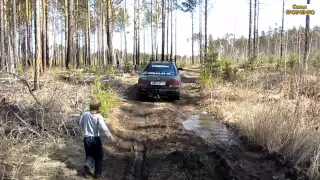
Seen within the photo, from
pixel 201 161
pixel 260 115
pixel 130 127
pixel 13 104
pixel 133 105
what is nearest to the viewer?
pixel 201 161

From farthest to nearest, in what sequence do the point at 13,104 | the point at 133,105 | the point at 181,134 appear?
the point at 133,105, the point at 181,134, the point at 13,104

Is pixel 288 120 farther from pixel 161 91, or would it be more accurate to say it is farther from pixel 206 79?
pixel 206 79

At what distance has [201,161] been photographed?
6.74m

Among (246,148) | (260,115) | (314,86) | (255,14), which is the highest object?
(255,14)

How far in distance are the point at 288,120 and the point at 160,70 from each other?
8.09m

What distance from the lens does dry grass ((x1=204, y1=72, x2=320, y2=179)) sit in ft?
21.6

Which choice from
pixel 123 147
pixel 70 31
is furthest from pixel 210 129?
pixel 70 31

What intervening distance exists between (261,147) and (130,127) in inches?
151

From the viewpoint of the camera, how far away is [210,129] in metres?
10.2

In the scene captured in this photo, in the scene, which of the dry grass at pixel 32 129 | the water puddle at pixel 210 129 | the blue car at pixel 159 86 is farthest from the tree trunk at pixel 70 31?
the dry grass at pixel 32 129

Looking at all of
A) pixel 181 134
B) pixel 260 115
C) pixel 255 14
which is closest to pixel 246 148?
pixel 260 115

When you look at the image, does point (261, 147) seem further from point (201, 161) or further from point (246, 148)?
point (201, 161)

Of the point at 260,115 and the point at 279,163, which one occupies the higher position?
the point at 260,115

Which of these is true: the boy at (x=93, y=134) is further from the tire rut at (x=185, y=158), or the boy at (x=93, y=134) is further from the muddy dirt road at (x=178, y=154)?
the tire rut at (x=185, y=158)
